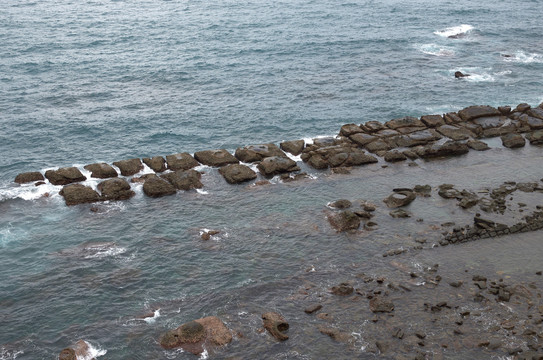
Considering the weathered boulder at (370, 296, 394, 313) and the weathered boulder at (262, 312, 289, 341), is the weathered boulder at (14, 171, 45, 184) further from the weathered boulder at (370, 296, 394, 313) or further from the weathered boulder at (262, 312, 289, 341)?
the weathered boulder at (370, 296, 394, 313)

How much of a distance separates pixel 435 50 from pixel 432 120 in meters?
42.8

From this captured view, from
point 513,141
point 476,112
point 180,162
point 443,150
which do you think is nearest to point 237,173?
point 180,162

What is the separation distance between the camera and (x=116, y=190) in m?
55.5

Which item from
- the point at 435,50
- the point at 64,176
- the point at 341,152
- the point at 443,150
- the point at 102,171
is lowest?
the point at 443,150

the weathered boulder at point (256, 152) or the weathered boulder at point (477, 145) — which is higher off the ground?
the weathered boulder at point (256, 152)

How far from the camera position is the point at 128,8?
477 ft

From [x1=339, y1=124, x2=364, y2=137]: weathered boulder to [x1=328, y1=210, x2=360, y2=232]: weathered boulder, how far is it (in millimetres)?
19944

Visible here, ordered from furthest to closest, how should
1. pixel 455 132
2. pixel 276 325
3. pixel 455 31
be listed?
pixel 455 31 → pixel 455 132 → pixel 276 325

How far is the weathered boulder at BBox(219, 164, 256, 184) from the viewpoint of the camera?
5872 cm

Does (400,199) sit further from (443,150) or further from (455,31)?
(455,31)

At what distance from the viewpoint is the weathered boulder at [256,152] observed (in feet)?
208

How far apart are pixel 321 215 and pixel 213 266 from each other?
12695 mm

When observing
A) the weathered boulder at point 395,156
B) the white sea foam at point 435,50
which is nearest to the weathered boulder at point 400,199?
the weathered boulder at point 395,156

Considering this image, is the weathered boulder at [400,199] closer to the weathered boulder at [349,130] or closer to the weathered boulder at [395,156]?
the weathered boulder at [395,156]
